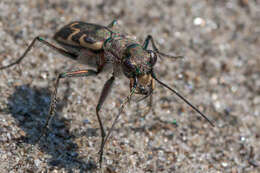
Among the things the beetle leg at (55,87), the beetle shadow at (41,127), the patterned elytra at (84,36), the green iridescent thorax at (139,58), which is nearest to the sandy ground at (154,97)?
the beetle shadow at (41,127)

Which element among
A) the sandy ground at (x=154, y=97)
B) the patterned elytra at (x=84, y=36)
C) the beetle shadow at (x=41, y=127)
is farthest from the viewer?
the patterned elytra at (x=84, y=36)

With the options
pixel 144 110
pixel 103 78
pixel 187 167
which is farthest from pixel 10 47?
pixel 187 167

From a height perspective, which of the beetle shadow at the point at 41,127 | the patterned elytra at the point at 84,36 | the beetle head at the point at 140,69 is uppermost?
the patterned elytra at the point at 84,36

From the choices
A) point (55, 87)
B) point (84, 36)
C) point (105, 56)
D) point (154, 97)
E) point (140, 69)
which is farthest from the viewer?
point (154, 97)

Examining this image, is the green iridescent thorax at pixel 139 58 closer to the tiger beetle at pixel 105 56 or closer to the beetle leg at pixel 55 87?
the tiger beetle at pixel 105 56

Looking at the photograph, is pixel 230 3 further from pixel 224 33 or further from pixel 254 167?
pixel 254 167

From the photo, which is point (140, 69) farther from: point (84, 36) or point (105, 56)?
point (84, 36)

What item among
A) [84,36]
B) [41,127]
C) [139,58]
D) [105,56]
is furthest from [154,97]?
[41,127]

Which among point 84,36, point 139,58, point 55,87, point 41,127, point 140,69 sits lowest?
point 41,127
